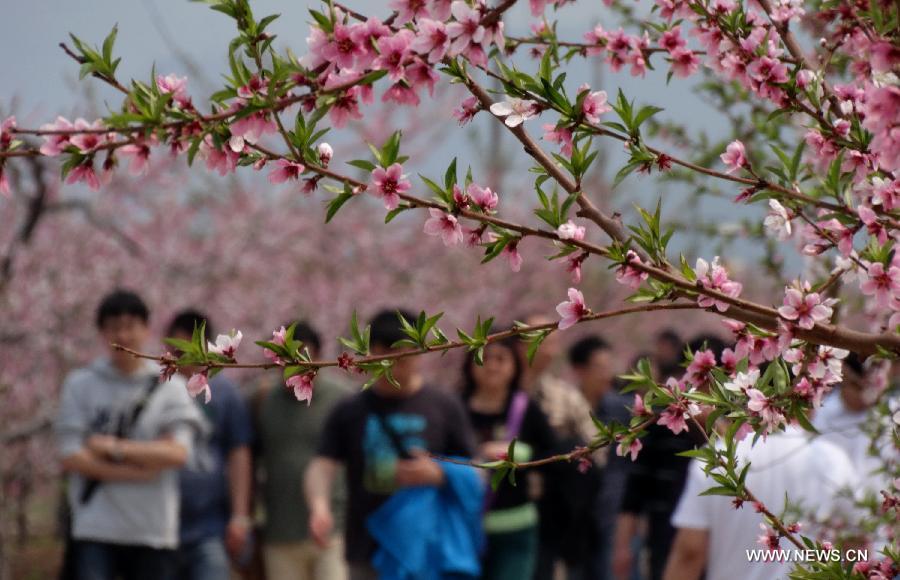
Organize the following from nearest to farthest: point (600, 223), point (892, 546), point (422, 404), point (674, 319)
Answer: point (600, 223), point (892, 546), point (422, 404), point (674, 319)

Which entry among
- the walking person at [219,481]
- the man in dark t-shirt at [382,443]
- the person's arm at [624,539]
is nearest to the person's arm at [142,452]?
the walking person at [219,481]

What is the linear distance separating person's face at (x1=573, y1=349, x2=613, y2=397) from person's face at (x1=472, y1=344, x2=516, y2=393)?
2134 millimetres

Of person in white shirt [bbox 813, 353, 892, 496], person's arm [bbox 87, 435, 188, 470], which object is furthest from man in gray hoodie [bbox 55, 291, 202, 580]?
person in white shirt [bbox 813, 353, 892, 496]

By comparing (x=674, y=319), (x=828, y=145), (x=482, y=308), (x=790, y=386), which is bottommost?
(x=790, y=386)

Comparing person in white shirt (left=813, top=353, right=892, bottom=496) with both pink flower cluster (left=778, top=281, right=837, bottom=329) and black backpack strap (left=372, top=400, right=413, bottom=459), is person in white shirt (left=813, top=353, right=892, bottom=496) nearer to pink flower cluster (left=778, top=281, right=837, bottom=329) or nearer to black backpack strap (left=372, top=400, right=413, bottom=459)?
black backpack strap (left=372, top=400, right=413, bottom=459)

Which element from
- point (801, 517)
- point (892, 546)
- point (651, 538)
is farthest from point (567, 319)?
point (651, 538)

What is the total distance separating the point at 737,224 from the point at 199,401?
2.90 meters

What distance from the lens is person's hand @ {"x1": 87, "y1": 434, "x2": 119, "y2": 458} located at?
19.0ft

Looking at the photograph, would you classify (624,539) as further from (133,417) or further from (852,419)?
(133,417)

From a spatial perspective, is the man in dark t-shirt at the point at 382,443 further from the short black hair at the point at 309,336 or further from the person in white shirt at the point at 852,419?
the person in white shirt at the point at 852,419

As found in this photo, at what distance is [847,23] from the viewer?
6.45 feet

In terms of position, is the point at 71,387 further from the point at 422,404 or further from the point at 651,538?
the point at 651,538

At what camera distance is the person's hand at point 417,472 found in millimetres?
5668

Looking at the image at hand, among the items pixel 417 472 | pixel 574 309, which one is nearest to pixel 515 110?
pixel 574 309
